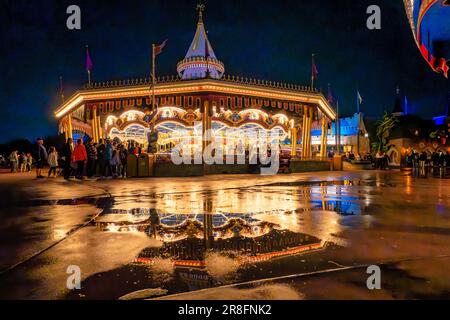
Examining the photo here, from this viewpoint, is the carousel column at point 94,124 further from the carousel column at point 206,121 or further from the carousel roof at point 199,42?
the carousel roof at point 199,42

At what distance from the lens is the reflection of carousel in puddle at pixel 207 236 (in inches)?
154

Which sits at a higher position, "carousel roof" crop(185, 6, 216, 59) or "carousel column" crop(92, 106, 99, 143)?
"carousel roof" crop(185, 6, 216, 59)

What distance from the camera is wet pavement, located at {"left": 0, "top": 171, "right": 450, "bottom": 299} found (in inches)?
113

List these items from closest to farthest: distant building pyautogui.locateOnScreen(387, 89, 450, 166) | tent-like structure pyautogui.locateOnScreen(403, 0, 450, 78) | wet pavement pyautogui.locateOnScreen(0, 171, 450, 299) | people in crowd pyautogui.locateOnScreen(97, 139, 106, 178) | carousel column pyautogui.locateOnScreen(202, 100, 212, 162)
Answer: wet pavement pyautogui.locateOnScreen(0, 171, 450, 299)
tent-like structure pyautogui.locateOnScreen(403, 0, 450, 78)
people in crowd pyautogui.locateOnScreen(97, 139, 106, 178)
carousel column pyautogui.locateOnScreen(202, 100, 212, 162)
distant building pyautogui.locateOnScreen(387, 89, 450, 166)

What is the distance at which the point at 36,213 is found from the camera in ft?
22.3

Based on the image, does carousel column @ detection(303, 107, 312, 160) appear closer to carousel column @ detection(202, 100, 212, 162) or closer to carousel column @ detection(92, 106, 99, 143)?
carousel column @ detection(202, 100, 212, 162)

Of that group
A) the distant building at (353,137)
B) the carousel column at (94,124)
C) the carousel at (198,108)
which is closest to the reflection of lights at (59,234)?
the carousel at (198,108)

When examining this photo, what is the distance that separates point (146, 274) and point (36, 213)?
4.81m

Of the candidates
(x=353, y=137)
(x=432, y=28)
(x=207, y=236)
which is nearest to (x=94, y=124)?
(x=432, y=28)

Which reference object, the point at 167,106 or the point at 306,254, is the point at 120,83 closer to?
the point at 167,106

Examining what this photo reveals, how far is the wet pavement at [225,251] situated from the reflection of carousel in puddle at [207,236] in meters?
0.02

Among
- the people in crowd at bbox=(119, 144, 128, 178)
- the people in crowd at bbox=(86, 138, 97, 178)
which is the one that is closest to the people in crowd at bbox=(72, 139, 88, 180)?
the people in crowd at bbox=(86, 138, 97, 178)

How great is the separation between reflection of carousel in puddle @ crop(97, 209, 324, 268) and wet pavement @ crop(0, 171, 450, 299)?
2cm
